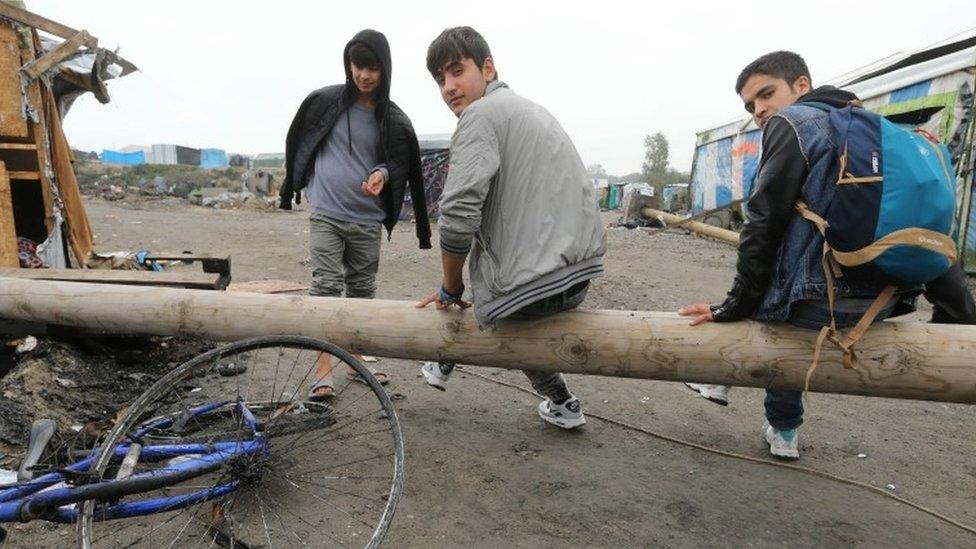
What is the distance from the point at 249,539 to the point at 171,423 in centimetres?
65

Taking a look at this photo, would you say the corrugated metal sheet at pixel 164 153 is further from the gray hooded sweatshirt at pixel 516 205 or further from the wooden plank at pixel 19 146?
the gray hooded sweatshirt at pixel 516 205

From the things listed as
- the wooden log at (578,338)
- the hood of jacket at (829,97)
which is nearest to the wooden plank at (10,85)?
the wooden log at (578,338)

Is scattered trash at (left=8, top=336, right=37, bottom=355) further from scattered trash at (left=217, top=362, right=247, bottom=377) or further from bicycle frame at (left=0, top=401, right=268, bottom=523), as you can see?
bicycle frame at (left=0, top=401, right=268, bottom=523)

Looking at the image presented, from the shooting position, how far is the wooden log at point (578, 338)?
7.32 ft

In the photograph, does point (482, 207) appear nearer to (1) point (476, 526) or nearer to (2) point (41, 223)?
(1) point (476, 526)

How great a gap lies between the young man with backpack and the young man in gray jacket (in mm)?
597

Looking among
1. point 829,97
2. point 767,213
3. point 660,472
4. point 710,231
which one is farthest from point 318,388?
point 710,231

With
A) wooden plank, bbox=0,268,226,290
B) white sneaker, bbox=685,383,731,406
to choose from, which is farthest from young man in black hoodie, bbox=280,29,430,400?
white sneaker, bbox=685,383,731,406

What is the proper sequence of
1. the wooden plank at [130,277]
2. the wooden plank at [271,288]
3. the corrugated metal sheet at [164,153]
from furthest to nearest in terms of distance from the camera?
the corrugated metal sheet at [164,153] < the wooden plank at [271,288] < the wooden plank at [130,277]

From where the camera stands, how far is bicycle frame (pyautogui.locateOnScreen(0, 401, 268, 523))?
1848 mm

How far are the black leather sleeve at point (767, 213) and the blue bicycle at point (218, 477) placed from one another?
1.45 m

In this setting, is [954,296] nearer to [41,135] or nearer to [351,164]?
[351,164]

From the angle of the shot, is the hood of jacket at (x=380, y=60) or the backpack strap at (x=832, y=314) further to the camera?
the hood of jacket at (x=380, y=60)

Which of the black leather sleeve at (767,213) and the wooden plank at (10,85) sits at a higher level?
the wooden plank at (10,85)
